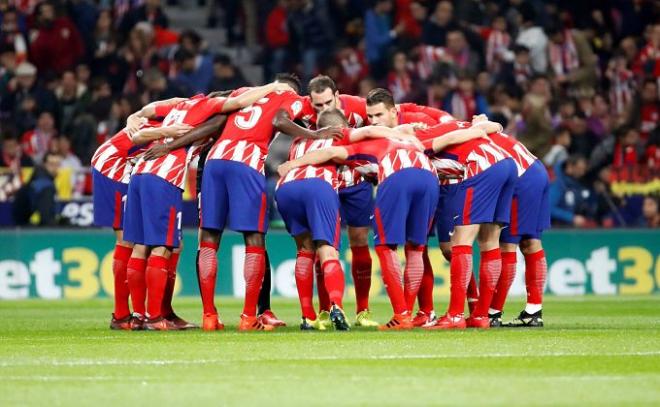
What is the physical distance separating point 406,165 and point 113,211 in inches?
120

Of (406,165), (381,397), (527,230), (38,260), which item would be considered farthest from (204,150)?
(38,260)

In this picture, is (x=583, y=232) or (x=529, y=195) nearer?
(x=529, y=195)

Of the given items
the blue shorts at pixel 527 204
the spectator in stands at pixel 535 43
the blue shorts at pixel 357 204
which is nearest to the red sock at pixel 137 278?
the blue shorts at pixel 357 204

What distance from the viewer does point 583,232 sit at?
21688 mm

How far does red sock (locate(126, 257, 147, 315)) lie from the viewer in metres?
13.5

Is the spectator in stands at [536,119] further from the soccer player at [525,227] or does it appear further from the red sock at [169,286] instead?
the red sock at [169,286]

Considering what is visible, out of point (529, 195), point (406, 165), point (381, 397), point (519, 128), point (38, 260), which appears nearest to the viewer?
point (381, 397)

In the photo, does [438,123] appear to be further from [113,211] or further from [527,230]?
[113,211]

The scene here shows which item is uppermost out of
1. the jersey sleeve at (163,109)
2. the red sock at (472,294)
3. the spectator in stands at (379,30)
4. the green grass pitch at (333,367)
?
the spectator in stands at (379,30)

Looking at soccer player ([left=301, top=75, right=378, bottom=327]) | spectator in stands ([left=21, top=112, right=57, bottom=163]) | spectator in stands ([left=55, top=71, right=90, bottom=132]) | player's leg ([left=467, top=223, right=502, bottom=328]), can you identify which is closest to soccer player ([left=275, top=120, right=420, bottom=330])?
soccer player ([left=301, top=75, right=378, bottom=327])

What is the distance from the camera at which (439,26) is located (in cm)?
2550

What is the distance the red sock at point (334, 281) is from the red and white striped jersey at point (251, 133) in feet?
3.45

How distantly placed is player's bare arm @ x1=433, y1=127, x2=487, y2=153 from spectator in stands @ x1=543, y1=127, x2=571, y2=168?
9.54 metres

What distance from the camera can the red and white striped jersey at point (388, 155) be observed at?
12.9 m
